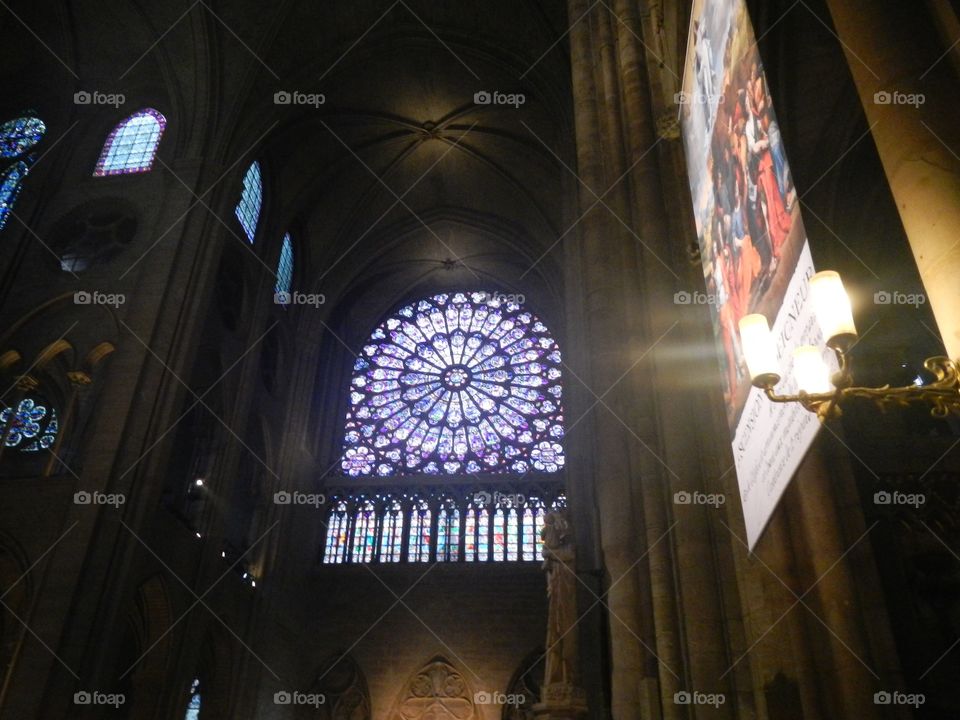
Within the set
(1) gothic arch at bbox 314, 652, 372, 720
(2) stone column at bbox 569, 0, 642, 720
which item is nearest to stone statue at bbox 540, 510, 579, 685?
(2) stone column at bbox 569, 0, 642, 720

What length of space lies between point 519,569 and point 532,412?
3.80 meters

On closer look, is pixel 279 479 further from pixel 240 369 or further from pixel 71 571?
pixel 71 571

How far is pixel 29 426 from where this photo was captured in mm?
12945

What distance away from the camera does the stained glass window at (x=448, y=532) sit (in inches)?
694

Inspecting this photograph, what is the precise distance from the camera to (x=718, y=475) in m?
5.47

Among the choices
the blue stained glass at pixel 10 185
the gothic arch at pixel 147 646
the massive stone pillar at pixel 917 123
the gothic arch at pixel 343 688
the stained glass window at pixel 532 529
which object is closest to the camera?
the massive stone pillar at pixel 917 123

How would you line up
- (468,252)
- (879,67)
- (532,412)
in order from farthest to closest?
(468,252)
(532,412)
(879,67)

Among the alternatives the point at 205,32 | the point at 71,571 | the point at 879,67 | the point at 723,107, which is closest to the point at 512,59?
the point at 205,32

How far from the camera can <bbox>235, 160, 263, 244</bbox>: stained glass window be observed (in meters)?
16.0

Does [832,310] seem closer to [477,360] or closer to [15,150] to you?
[15,150]

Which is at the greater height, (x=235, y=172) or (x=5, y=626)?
(x=235, y=172)

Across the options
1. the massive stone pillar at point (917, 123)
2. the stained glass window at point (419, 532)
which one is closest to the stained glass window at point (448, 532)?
the stained glass window at point (419, 532)

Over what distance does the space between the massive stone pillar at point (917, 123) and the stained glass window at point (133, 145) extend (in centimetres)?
1396

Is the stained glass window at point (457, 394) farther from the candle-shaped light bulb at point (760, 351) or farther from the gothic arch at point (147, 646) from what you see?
the candle-shaped light bulb at point (760, 351)
